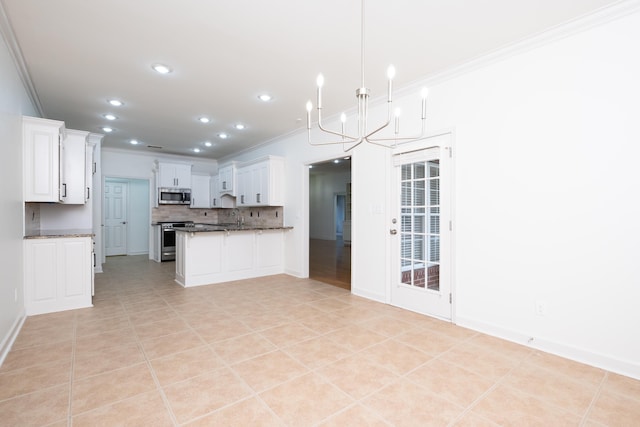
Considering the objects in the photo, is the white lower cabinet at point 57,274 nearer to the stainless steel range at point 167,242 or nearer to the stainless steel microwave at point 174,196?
the stainless steel range at point 167,242

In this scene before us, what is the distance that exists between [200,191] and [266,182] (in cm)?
313

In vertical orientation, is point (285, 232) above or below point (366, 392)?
above

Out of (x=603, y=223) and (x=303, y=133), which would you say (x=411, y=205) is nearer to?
(x=603, y=223)

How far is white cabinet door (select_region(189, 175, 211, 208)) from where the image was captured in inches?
Answer: 320

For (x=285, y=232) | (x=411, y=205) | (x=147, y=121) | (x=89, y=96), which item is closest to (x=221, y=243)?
(x=285, y=232)

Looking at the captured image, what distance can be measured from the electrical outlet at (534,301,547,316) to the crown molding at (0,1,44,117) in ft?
15.8

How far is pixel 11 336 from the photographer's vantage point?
9.08 ft

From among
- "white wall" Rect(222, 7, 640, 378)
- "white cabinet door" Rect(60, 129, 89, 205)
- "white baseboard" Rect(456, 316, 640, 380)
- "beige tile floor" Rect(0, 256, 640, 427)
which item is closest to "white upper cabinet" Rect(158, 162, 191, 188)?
"white cabinet door" Rect(60, 129, 89, 205)

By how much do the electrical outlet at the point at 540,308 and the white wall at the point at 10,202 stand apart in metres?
4.39

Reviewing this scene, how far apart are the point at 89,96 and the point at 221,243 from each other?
2.72 metres

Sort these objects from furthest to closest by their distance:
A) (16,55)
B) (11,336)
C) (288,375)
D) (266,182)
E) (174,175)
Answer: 1. (174,175)
2. (266,182)
3. (16,55)
4. (11,336)
5. (288,375)

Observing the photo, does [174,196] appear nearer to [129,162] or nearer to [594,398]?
[129,162]

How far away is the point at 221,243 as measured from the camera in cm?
522

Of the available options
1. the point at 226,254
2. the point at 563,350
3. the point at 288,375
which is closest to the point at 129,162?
the point at 226,254
